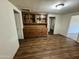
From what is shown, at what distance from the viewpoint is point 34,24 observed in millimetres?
5074

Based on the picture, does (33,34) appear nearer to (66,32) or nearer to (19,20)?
(19,20)

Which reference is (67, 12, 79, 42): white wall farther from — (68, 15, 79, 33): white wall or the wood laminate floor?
the wood laminate floor

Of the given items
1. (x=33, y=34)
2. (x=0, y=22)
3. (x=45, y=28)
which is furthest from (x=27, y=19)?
(x=0, y=22)

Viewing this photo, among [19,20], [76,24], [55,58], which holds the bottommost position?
[55,58]

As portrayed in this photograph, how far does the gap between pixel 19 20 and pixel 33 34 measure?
1.56 meters

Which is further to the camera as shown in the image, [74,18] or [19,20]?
[74,18]

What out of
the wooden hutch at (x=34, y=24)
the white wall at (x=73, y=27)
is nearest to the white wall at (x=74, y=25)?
the white wall at (x=73, y=27)

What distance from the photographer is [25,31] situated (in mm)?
4562

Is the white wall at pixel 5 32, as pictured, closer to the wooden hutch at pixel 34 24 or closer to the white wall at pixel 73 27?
the wooden hutch at pixel 34 24

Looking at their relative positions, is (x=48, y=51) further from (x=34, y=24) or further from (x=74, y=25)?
(x=74, y=25)


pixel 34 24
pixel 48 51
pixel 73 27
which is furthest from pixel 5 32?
pixel 73 27

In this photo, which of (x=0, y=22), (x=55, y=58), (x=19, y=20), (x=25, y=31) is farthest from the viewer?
(x=25, y=31)

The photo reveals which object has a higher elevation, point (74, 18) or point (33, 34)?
point (74, 18)

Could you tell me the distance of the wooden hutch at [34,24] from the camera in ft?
15.3
